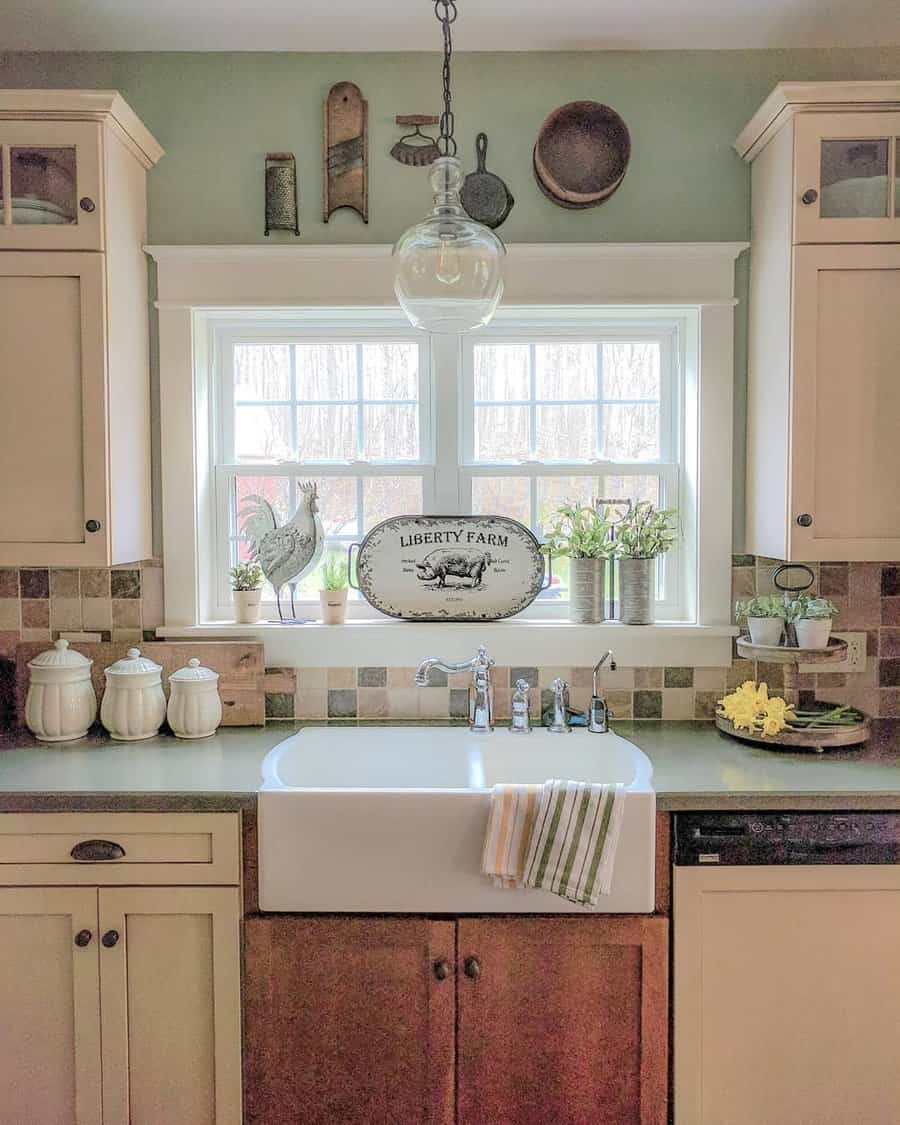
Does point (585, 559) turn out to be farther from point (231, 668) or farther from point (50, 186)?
point (50, 186)

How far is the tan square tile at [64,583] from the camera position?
2285 mm

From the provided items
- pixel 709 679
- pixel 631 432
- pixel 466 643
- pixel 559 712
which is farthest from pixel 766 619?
pixel 466 643

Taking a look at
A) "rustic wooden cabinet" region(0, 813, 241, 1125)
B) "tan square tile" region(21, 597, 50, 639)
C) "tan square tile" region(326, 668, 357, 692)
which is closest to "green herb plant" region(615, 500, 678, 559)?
"tan square tile" region(326, 668, 357, 692)

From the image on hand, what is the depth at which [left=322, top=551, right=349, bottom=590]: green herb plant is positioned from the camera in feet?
7.61

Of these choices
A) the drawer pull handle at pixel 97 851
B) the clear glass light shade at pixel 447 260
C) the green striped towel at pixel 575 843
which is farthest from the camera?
the drawer pull handle at pixel 97 851

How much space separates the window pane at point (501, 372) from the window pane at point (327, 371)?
1.20ft

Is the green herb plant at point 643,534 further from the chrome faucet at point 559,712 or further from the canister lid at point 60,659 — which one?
the canister lid at point 60,659

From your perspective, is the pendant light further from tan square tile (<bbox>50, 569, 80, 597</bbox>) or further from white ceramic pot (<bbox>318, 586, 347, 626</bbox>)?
tan square tile (<bbox>50, 569, 80, 597</bbox>)

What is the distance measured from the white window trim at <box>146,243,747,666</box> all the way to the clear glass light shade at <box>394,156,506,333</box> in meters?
0.77

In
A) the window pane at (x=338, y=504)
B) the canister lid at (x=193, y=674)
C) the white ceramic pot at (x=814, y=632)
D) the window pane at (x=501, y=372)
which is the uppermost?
the window pane at (x=501, y=372)

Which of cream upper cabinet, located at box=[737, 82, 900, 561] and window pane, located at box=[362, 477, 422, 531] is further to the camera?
window pane, located at box=[362, 477, 422, 531]

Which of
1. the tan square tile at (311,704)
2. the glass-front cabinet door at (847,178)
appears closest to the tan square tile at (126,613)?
the tan square tile at (311,704)

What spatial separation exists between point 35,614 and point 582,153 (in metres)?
1.95

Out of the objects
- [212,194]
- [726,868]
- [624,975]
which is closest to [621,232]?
[212,194]
